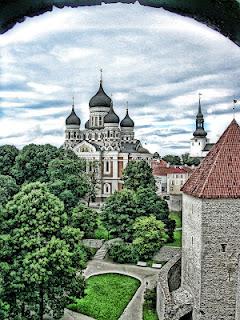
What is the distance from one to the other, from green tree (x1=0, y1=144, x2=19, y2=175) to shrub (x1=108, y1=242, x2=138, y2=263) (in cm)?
990

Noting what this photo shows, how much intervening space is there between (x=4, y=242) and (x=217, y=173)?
6.34 meters

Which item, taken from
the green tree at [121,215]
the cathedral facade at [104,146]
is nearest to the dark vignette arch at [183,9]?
the green tree at [121,215]

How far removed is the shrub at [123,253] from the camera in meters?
19.6

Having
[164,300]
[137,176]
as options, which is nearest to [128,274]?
[164,300]

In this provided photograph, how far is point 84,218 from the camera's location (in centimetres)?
2172

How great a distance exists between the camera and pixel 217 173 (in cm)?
1302

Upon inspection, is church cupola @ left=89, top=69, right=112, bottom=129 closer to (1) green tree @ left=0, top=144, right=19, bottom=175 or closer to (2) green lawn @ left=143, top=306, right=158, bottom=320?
(1) green tree @ left=0, top=144, right=19, bottom=175

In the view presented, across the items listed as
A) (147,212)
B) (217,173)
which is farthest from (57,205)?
(147,212)

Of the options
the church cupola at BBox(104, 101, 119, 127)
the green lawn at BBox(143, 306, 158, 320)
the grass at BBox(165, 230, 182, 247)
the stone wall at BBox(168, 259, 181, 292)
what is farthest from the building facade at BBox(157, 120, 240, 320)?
the church cupola at BBox(104, 101, 119, 127)

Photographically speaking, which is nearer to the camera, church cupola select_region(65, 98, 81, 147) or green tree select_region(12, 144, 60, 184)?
green tree select_region(12, 144, 60, 184)

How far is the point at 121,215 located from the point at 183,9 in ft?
65.0

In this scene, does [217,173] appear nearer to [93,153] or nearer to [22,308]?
[22,308]

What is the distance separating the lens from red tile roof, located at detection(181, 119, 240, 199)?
12398 mm

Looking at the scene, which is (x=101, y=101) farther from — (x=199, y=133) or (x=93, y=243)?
(x=199, y=133)
